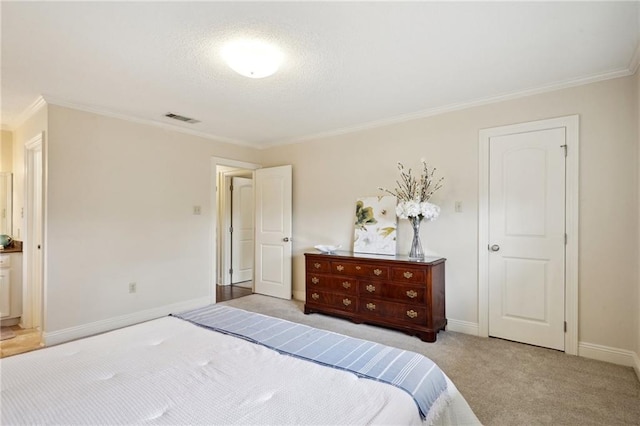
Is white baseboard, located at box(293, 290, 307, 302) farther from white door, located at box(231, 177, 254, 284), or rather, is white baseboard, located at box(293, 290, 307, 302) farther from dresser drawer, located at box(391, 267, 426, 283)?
dresser drawer, located at box(391, 267, 426, 283)

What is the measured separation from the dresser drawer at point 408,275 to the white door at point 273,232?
1.94 metres

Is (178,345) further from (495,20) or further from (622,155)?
(622,155)

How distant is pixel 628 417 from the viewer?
2.01 m

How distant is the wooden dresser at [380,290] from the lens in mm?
3258

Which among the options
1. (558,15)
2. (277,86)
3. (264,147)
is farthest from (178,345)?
(264,147)

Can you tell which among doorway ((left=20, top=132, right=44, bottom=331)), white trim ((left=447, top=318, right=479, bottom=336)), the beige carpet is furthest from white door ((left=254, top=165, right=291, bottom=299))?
doorway ((left=20, top=132, right=44, bottom=331))

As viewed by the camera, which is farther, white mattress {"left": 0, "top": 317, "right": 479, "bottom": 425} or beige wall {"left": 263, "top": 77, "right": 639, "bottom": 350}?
beige wall {"left": 263, "top": 77, "right": 639, "bottom": 350}

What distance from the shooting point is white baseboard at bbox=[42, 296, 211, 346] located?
3221 millimetres

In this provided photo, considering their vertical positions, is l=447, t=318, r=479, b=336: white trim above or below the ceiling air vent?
below

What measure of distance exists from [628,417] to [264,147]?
16.5 ft

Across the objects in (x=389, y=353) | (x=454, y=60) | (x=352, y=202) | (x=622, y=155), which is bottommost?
(x=389, y=353)

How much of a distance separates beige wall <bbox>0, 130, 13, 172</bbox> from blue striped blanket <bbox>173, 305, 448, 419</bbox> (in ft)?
12.8

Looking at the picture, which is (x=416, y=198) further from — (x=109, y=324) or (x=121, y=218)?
(x=109, y=324)

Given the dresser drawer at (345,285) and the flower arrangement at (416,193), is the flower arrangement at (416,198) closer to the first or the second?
the flower arrangement at (416,193)
